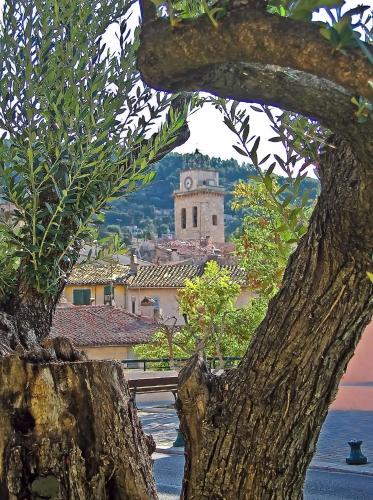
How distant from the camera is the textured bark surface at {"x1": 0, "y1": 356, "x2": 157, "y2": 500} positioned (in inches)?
111

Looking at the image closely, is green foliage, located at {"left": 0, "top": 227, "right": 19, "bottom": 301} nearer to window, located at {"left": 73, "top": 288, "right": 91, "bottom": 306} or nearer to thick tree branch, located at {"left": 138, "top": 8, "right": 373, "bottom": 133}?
thick tree branch, located at {"left": 138, "top": 8, "right": 373, "bottom": 133}

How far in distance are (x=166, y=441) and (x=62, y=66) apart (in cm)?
1382

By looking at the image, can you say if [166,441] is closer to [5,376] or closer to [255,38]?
[5,376]

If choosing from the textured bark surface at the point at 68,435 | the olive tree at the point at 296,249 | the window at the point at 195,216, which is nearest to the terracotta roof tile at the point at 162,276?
the window at the point at 195,216

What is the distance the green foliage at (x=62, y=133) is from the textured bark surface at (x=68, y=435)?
16.2 inches

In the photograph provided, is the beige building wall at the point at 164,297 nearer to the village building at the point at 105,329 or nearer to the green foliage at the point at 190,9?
the village building at the point at 105,329

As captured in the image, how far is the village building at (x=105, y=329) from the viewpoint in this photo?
1476 inches

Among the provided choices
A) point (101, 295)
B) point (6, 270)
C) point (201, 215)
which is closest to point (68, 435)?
point (6, 270)

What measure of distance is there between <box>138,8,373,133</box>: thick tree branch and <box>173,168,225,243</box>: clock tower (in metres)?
84.2

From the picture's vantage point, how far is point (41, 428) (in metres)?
2.86

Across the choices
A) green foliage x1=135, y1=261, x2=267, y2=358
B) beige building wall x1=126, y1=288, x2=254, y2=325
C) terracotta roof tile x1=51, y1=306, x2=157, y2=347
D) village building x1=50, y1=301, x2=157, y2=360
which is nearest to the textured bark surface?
green foliage x1=135, y1=261, x2=267, y2=358

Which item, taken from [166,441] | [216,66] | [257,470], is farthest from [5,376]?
[166,441]

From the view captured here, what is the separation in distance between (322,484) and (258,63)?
10.4 m

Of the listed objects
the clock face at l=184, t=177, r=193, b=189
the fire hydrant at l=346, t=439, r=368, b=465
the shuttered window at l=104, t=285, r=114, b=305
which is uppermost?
the clock face at l=184, t=177, r=193, b=189
